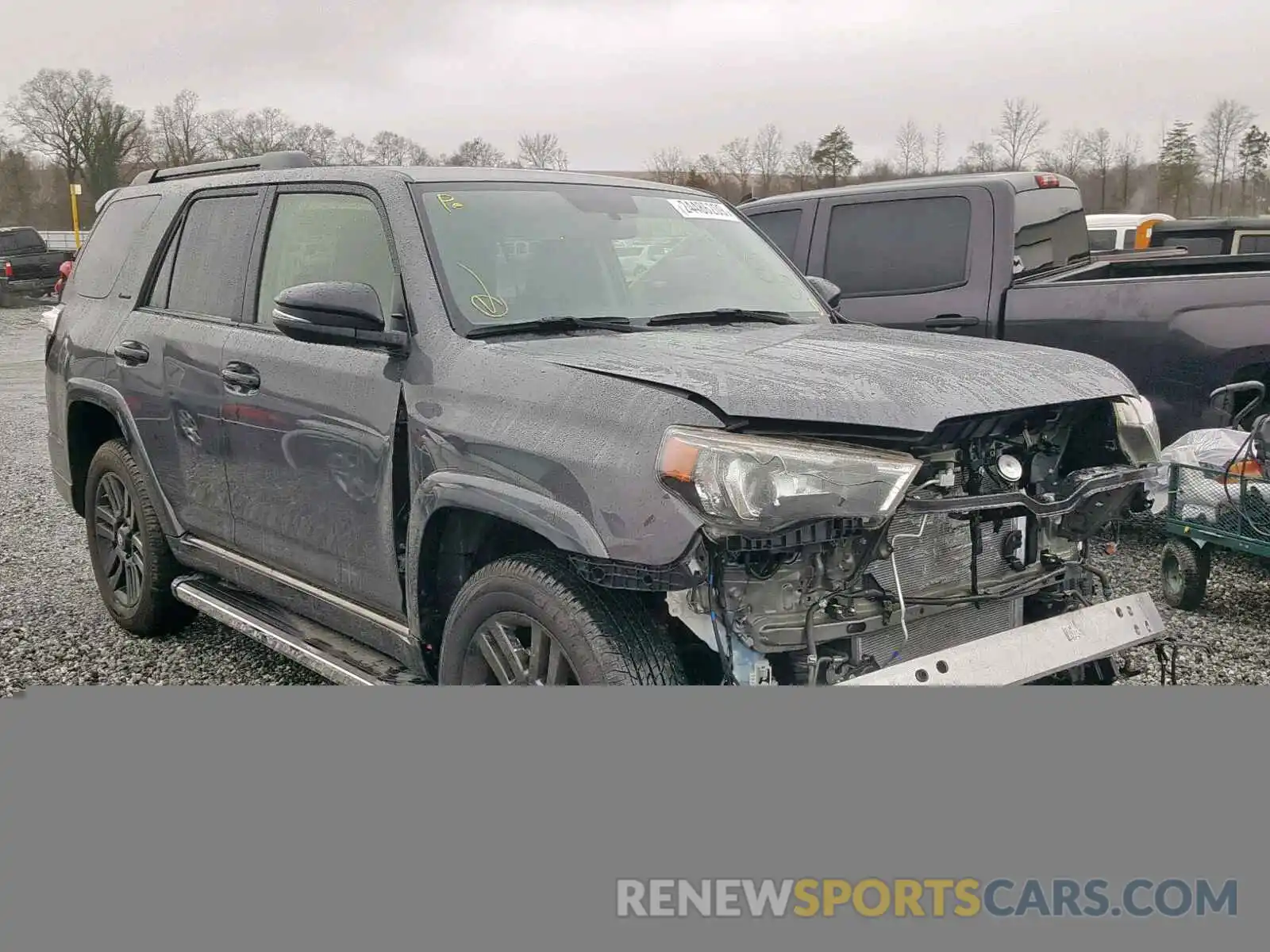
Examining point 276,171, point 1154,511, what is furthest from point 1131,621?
point 276,171

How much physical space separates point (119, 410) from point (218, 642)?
3.43ft

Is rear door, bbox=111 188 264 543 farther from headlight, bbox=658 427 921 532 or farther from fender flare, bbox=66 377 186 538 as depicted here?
headlight, bbox=658 427 921 532

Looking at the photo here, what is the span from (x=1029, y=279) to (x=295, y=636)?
4933 mm

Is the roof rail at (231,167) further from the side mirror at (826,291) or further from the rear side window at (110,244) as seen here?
the side mirror at (826,291)

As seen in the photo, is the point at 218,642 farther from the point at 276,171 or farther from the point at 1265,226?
the point at 1265,226

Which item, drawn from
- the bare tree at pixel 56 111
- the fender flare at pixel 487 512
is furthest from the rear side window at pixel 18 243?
the fender flare at pixel 487 512

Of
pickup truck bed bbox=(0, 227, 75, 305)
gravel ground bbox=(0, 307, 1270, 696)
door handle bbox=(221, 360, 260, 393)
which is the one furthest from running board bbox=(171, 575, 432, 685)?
pickup truck bed bbox=(0, 227, 75, 305)

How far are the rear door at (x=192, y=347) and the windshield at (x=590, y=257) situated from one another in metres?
1.07

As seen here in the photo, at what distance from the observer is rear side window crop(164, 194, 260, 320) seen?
4.39m

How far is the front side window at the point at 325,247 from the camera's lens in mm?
3762

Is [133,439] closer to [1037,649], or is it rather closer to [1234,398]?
[1037,649]

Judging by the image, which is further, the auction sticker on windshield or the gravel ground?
the gravel ground

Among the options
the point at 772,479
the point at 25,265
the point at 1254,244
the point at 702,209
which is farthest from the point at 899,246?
the point at 25,265

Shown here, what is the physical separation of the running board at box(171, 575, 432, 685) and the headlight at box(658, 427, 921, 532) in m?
1.26
